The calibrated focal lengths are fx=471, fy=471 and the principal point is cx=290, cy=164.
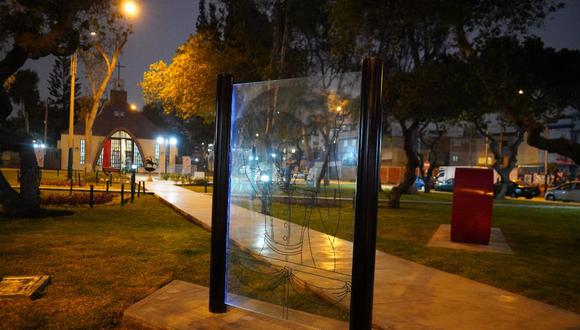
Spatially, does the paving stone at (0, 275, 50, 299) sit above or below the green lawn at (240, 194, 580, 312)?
above

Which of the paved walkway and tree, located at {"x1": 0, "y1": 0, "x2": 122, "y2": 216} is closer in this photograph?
the paved walkway

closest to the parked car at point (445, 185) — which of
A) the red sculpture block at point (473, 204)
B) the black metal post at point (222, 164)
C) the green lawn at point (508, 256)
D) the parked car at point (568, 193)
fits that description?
the parked car at point (568, 193)

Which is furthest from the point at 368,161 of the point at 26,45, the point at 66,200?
the point at 66,200

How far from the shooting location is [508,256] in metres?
9.18

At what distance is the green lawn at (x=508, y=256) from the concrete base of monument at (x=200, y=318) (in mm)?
989

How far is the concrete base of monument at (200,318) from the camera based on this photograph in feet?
15.1

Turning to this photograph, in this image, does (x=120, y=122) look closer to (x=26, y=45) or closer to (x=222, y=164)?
(x=26, y=45)

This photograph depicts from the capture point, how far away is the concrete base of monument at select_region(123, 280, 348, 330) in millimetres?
4605

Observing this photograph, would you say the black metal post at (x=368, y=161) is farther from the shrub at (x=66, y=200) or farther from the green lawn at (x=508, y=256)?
the shrub at (x=66, y=200)

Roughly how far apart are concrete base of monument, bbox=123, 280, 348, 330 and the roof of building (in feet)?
143

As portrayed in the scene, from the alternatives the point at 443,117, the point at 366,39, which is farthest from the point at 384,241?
the point at 443,117

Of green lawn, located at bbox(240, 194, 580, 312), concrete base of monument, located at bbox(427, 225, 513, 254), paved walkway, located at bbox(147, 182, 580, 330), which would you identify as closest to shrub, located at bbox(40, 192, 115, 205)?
green lawn, located at bbox(240, 194, 580, 312)

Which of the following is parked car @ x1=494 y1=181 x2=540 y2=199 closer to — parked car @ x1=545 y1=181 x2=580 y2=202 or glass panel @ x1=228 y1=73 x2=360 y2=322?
parked car @ x1=545 y1=181 x2=580 y2=202

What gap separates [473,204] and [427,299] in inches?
205
